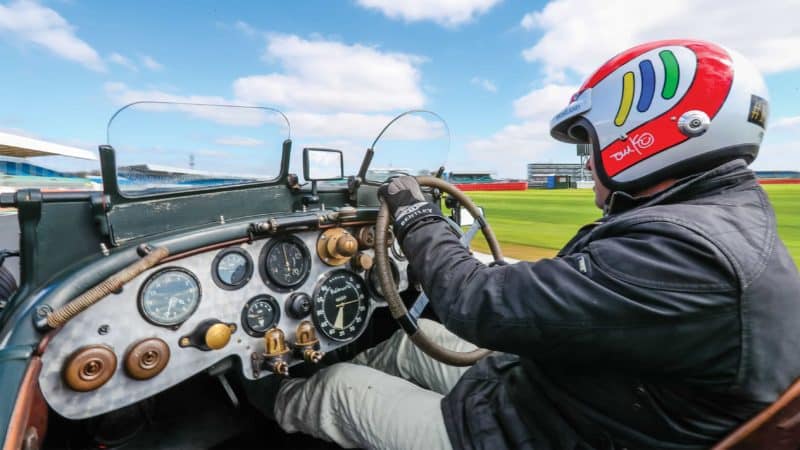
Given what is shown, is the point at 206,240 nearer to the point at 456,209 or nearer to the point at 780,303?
the point at 456,209

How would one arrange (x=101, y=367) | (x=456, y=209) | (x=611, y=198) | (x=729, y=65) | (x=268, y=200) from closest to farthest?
(x=729, y=65), (x=611, y=198), (x=101, y=367), (x=268, y=200), (x=456, y=209)

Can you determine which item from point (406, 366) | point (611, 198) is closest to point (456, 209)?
point (406, 366)

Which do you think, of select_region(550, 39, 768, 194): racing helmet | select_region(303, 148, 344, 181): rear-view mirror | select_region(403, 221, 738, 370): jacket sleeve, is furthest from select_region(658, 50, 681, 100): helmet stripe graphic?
select_region(303, 148, 344, 181): rear-view mirror

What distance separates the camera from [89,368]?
142 cm

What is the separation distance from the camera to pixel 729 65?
1194 mm

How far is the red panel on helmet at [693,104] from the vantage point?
1163 mm

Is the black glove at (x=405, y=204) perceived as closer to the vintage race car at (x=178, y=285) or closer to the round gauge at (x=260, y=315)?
the vintage race car at (x=178, y=285)

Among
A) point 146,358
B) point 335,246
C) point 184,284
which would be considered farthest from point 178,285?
point 335,246

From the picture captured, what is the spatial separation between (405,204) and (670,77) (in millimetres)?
855

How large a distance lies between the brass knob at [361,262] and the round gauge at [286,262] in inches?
8.8

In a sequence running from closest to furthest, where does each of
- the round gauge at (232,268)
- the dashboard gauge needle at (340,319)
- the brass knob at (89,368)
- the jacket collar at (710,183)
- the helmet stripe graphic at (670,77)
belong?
the jacket collar at (710,183) → the helmet stripe graphic at (670,77) → the brass knob at (89,368) → the round gauge at (232,268) → the dashboard gauge needle at (340,319)

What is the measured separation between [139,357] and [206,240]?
1.51 feet

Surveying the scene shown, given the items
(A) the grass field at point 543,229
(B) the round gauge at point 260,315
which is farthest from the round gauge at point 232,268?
(A) the grass field at point 543,229

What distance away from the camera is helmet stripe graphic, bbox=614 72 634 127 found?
127 centimetres
